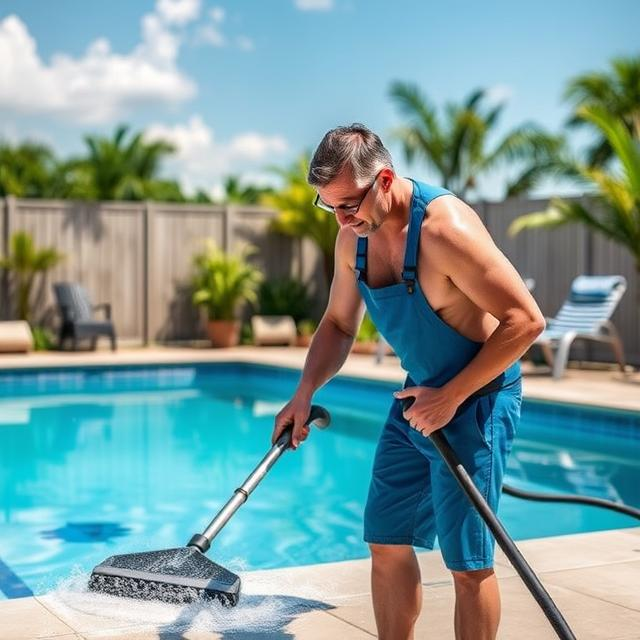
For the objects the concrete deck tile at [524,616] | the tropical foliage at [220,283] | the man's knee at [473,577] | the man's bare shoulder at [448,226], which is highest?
the man's bare shoulder at [448,226]

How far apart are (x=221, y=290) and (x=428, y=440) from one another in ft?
40.1

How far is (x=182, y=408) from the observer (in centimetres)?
1040

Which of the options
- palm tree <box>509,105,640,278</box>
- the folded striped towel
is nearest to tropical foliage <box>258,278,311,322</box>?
palm tree <box>509,105,640,278</box>

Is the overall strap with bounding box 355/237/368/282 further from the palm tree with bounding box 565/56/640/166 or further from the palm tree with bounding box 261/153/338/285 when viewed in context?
the palm tree with bounding box 565/56/640/166

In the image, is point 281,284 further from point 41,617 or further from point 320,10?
point 320,10

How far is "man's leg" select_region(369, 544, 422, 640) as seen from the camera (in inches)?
109

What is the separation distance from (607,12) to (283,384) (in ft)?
62.2

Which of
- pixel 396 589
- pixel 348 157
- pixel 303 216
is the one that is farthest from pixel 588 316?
pixel 348 157

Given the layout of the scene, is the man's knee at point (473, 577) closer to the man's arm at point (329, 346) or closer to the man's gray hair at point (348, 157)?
the man's arm at point (329, 346)

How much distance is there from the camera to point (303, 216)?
49.4ft

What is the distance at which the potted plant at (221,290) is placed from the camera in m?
14.7

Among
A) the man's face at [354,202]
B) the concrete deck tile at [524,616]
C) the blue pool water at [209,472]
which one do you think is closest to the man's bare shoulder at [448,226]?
the man's face at [354,202]

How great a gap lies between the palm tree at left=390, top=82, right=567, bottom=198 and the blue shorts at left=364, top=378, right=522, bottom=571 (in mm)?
17007

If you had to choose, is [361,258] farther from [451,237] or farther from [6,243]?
[6,243]
